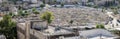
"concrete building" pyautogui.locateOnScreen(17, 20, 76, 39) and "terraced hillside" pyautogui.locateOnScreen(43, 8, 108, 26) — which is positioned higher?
"concrete building" pyautogui.locateOnScreen(17, 20, 76, 39)

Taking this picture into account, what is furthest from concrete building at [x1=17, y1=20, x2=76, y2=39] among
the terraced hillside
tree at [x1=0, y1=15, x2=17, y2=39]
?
the terraced hillside

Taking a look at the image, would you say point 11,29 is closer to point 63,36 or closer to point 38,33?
point 38,33

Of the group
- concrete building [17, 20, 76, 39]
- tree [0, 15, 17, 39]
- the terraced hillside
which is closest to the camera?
concrete building [17, 20, 76, 39]

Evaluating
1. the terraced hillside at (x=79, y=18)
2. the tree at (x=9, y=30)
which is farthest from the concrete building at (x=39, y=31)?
the terraced hillside at (x=79, y=18)

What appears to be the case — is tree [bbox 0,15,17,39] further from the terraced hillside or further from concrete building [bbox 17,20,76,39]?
the terraced hillside

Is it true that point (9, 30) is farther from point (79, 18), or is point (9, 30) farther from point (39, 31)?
point (79, 18)

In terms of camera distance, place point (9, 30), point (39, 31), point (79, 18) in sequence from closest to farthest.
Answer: point (39, 31) < point (9, 30) < point (79, 18)

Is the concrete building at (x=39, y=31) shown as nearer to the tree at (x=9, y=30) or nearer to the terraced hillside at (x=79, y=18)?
the tree at (x=9, y=30)

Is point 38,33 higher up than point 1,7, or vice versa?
point 38,33

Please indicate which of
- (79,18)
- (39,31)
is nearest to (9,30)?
(39,31)

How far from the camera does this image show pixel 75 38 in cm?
1507

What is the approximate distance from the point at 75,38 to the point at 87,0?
72345 mm

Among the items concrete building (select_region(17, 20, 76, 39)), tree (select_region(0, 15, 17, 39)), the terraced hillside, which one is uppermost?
concrete building (select_region(17, 20, 76, 39))

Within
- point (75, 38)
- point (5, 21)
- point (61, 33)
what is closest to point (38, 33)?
point (61, 33)
